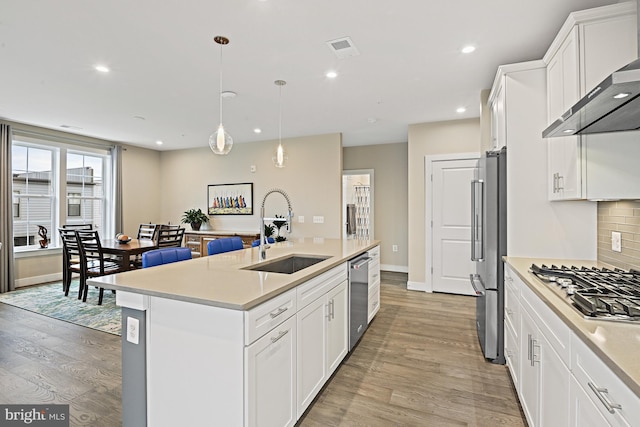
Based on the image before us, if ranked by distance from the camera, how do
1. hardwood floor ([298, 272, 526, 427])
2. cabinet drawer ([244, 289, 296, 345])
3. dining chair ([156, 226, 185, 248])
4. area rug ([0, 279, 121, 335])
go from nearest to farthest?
cabinet drawer ([244, 289, 296, 345]) → hardwood floor ([298, 272, 526, 427]) → area rug ([0, 279, 121, 335]) → dining chair ([156, 226, 185, 248])

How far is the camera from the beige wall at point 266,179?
579 centimetres

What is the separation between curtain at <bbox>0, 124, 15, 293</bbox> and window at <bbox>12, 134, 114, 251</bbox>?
309 mm

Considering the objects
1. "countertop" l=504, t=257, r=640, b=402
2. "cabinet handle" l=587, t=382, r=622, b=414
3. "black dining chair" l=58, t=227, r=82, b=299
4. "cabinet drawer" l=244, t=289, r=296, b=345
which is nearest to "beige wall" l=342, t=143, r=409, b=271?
"countertop" l=504, t=257, r=640, b=402

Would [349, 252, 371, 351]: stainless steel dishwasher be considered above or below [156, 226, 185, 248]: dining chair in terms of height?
below

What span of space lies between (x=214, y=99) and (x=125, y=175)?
397cm

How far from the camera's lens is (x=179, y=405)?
1503 mm

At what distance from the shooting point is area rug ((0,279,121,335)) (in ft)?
11.4

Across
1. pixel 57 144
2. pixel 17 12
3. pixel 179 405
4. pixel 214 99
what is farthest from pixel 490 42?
pixel 57 144

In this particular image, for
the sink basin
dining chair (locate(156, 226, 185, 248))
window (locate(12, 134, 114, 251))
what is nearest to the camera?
the sink basin

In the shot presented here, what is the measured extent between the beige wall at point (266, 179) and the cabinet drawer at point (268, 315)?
406 cm

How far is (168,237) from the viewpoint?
4.64 m

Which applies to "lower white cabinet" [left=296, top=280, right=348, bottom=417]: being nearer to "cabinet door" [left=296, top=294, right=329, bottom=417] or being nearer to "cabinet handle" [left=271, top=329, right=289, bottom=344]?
"cabinet door" [left=296, top=294, right=329, bottom=417]

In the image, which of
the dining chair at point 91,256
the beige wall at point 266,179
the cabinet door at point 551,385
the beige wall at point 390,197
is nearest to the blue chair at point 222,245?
the dining chair at point 91,256

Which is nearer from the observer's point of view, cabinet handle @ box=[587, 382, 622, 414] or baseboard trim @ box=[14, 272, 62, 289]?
cabinet handle @ box=[587, 382, 622, 414]
